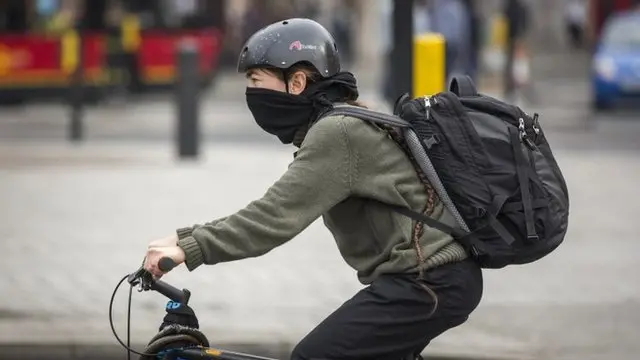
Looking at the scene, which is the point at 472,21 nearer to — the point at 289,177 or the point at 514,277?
the point at 514,277

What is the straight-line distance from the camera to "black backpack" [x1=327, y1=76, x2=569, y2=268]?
414cm

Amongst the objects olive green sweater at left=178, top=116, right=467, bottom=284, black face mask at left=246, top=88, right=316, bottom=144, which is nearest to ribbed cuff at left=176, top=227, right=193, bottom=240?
olive green sweater at left=178, top=116, right=467, bottom=284

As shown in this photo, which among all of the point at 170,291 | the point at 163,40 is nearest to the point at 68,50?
the point at 163,40

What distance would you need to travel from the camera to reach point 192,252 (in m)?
4.11

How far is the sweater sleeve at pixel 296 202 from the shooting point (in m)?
4.14

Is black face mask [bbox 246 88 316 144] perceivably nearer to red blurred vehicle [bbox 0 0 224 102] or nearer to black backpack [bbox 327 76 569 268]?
black backpack [bbox 327 76 569 268]

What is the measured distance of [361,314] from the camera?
4.20 meters

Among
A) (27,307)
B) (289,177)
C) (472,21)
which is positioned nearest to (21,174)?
(27,307)

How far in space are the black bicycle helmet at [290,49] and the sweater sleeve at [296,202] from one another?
0.21 meters

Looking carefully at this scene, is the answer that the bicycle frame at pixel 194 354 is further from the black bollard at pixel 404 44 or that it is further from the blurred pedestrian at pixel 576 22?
the blurred pedestrian at pixel 576 22

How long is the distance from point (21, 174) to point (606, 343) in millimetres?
8392

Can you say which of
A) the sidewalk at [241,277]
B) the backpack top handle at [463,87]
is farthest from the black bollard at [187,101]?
the backpack top handle at [463,87]

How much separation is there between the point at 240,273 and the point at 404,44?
1.97m

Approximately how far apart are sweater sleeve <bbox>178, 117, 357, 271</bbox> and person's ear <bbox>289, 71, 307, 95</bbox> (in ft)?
0.62
